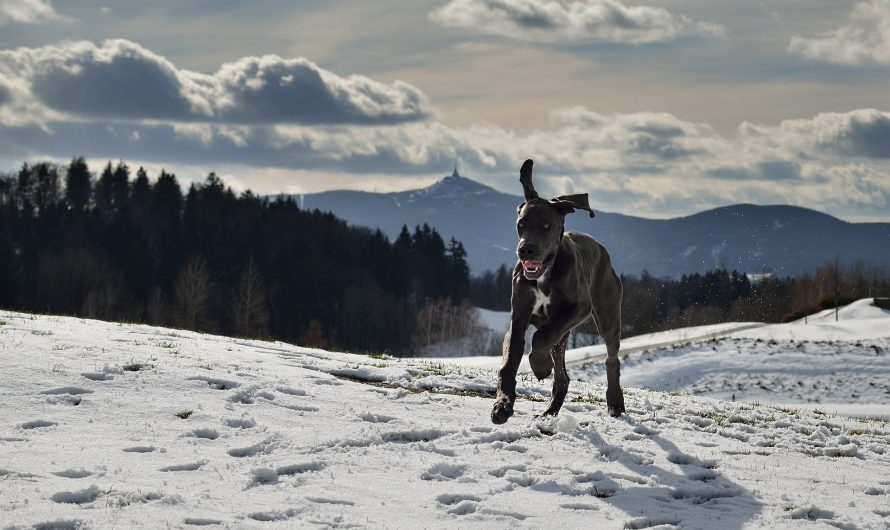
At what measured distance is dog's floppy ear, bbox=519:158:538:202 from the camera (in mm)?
9814

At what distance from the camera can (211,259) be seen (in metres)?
104

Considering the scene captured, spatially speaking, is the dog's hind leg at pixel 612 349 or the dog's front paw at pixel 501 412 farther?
the dog's hind leg at pixel 612 349

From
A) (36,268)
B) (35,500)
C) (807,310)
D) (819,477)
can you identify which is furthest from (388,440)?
(36,268)

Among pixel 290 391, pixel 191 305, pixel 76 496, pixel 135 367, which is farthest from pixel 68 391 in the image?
pixel 191 305

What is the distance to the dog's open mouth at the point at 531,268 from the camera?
29.5ft

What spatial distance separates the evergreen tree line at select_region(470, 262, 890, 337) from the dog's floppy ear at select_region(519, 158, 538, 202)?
70.5 meters

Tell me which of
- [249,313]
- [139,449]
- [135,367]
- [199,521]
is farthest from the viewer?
[249,313]

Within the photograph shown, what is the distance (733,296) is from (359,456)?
9657 cm

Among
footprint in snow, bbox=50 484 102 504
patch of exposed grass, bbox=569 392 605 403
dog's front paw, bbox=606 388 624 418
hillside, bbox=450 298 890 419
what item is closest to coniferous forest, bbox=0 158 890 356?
hillside, bbox=450 298 890 419

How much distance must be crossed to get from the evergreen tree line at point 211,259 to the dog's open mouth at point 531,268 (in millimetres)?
75214

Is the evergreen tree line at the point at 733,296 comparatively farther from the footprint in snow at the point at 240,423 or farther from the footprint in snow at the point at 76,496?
the footprint in snow at the point at 76,496

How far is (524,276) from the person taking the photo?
31.0 feet

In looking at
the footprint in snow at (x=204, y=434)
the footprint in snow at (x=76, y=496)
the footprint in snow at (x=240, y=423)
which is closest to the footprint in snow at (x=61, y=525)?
the footprint in snow at (x=76, y=496)

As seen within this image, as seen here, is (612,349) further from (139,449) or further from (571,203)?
(139,449)
